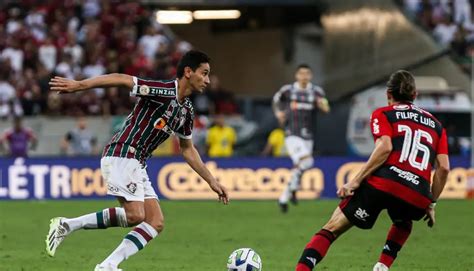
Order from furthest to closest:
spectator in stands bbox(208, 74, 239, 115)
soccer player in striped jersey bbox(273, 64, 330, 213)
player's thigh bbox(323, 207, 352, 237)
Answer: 1. spectator in stands bbox(208, 74, 239, 115)
2. soccer player in striped jersey bbox(273, 64, 330, 213)
3. player's thigh bbox(323, 207, 352, 237)

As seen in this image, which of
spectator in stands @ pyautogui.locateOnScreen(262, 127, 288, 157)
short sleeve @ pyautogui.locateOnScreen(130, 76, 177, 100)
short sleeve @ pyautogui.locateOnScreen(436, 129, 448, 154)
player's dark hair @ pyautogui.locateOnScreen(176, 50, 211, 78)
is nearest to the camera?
short sleeve @ pyautogui.locateOnScreen(436, 129, 448, 154)

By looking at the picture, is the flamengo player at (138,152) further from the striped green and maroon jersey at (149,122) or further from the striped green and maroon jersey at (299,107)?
the striped green and maroon jersey at (299,107)

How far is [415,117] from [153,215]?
2.52 meters

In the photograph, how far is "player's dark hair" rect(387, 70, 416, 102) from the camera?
9.43m

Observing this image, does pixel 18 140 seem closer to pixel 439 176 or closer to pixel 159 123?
pixel 159 123

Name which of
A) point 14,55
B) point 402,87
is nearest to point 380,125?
point 402,87

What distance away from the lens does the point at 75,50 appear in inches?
1140

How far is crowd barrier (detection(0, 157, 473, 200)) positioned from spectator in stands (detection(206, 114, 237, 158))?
1.81 meters

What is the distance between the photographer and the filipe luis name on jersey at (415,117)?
930 cm

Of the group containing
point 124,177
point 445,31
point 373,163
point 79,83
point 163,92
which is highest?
point 445,31

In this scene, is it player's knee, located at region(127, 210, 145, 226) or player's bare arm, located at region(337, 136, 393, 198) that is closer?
player's bare arm, located at region(337, 136, 393, 198)

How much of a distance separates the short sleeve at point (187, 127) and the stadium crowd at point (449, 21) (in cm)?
1910

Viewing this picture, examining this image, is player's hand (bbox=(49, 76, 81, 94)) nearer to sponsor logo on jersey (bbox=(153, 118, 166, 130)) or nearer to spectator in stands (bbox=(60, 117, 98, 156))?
sponsor logo on jersey (bbox=(153, 118, 166, 130))

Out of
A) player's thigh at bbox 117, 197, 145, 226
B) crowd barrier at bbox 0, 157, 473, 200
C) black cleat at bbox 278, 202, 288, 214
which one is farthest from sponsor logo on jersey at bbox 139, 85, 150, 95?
crowd barrier at bbox 0, 157, 473, 200
